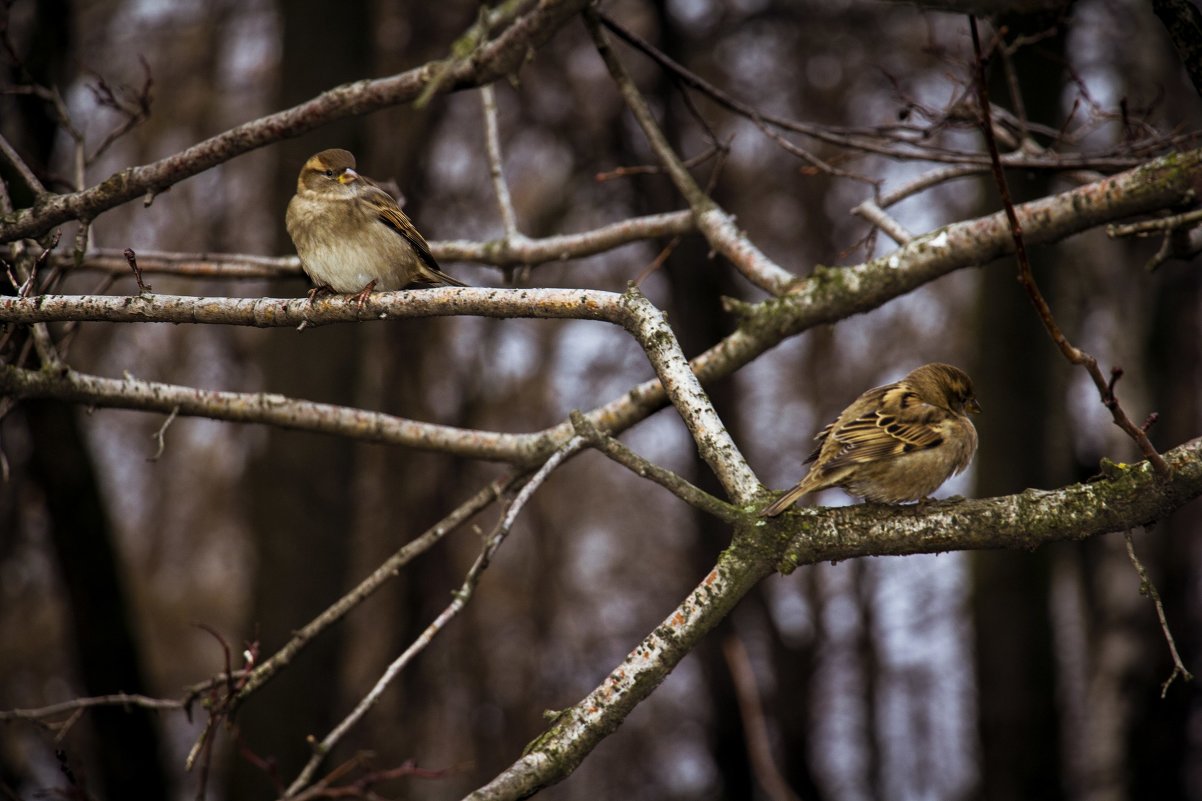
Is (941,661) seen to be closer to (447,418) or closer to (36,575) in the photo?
(447,418)

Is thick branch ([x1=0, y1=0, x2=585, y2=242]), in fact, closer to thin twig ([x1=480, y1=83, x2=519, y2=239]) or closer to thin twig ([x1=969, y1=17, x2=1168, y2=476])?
thin twig ([x1=480, y1=83, x2=519, y2=239])

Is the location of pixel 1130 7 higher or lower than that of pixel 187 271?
higher

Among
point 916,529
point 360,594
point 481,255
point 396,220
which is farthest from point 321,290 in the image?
point 916,529

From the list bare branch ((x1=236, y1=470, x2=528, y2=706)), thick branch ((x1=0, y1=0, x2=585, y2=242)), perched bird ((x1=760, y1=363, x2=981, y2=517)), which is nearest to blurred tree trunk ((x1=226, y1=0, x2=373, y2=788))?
thick branch ((x1=0, y1=0, x2=585, y2=242))

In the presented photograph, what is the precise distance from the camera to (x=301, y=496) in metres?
8.16

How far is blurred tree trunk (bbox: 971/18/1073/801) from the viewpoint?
8.29 meters

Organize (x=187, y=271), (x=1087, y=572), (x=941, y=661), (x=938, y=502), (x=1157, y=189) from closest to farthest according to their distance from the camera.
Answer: (x=938, y=502)
(x=1157, y=189)
(x=187, y=271)
(x=1087, y=572)
(x=941, y=661)

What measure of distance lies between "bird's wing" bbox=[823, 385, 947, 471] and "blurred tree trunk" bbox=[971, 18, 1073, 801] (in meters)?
3.91

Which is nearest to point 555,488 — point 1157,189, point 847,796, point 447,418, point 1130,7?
point 447,418

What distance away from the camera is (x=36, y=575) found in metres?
11.1

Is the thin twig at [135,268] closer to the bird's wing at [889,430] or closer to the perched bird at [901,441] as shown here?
the perched bird at [901,441]

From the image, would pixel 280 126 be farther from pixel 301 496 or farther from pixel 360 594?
pixel 301 496

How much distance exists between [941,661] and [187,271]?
11.4 metres

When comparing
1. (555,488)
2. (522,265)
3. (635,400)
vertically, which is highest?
(555,488)
